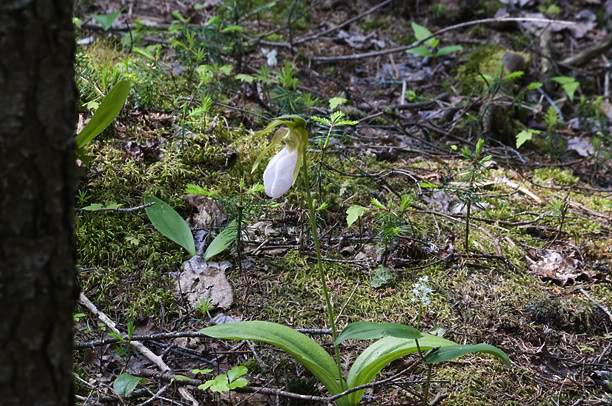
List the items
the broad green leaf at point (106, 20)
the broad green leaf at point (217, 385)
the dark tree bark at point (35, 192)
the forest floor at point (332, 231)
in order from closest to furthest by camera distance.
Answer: the dark tree bark at point (35, 192) → the broad green leaf at point (217, 385) → the forest floor at point (332, 231) → the broad green leaf at point (106, 20)

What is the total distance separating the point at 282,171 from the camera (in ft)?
4.98

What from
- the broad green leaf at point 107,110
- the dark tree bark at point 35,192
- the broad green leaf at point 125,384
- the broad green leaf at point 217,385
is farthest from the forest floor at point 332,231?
the dark tree bark at point 35,192

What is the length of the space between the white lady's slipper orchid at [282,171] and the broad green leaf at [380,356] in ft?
1.87

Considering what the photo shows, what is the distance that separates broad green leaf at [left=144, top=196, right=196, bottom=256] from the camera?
204cm

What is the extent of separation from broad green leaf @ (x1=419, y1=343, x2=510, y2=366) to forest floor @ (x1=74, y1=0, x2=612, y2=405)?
0.11 meters

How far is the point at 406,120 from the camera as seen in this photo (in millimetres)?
3537

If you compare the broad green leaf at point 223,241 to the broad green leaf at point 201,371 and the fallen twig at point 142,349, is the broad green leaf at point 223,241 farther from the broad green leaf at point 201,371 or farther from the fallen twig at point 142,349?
the broad green leaf at point 201,371

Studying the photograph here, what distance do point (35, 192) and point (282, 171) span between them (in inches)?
31.4

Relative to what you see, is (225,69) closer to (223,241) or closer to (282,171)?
(223,241)

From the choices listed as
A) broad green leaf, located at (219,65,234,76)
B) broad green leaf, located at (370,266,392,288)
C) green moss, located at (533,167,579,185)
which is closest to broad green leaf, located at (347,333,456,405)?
broad green leaf, located at (370,266,392,288)

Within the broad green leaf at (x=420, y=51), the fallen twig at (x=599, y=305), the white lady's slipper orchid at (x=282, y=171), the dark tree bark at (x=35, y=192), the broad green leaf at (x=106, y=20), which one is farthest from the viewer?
the broad green leaf at (x=420, y=51)

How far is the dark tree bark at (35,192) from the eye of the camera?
2.57 feet

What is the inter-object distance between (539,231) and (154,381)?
1.94m

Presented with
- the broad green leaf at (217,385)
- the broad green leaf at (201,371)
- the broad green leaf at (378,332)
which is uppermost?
the broad green leaf at (378,332)
